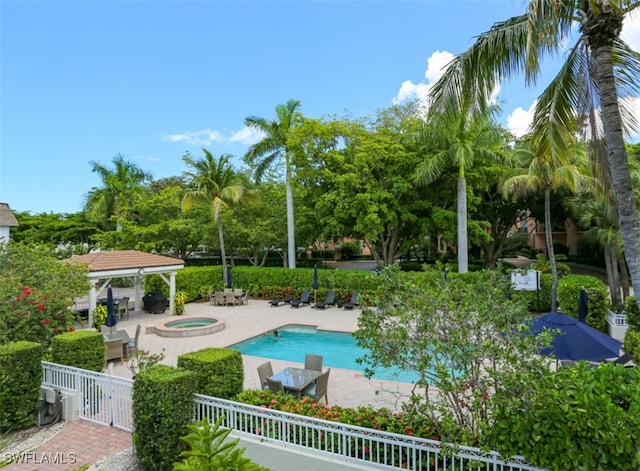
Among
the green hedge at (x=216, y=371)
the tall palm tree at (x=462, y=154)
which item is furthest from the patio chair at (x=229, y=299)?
the green hedge at (x=216, y=371)

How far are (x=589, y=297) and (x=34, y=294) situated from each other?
17.2m

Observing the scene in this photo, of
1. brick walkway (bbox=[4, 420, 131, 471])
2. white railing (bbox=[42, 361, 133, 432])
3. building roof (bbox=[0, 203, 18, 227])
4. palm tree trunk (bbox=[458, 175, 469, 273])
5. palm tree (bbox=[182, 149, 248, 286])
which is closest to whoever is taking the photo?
brick walkway (bbox=[4, 420, 131, 471])

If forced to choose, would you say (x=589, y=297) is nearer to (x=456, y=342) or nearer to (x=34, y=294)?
(x=456, y=342)

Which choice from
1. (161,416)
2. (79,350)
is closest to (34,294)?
(79,350)

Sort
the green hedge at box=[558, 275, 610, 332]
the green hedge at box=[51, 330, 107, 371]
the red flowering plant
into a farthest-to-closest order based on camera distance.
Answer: the green hedge at box=[558, 275, 610, 332] < the red flowering plant < the green hedge at box=[51, 330, 107, 371]

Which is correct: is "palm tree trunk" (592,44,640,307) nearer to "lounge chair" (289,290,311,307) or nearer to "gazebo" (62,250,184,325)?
"gazebo" (62,250,184,325)

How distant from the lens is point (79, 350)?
823cm

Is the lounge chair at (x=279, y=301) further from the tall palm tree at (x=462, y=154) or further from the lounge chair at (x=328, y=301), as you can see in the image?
the tall palm tree at (x=462, y=154)

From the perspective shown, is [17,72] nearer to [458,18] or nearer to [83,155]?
[458,18]

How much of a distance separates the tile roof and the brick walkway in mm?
9194

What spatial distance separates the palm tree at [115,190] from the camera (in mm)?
30453

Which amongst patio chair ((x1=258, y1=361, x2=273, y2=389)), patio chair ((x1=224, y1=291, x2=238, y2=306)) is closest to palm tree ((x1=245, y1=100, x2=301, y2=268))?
patio chair ((x1=224, y1=291, x2=238, y2=306))

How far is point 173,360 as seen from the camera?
1202 centimetres

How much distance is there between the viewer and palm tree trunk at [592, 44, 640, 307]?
5.55 m
